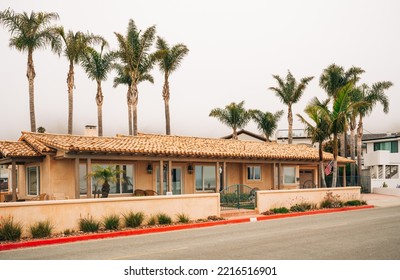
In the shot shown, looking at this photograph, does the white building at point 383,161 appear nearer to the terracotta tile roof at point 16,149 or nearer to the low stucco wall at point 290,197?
the low stucco wall at point 290,197

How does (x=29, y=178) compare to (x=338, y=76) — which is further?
(x=338, y=76)

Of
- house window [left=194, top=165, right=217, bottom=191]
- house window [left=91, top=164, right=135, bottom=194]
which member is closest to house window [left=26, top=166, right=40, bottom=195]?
house window [left=91, top=164, right=135, bottom=194]

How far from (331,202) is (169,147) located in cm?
877

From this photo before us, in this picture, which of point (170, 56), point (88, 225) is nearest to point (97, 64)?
point (170, 56)

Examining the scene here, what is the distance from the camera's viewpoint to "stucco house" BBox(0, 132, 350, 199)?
20844 mm

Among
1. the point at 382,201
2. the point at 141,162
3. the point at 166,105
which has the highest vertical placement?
the point at 166,105

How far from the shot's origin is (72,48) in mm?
→ 36719

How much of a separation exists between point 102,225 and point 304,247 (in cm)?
744

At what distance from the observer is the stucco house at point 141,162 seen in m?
20.8

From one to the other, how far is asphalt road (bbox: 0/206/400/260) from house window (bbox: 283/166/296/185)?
640 inches

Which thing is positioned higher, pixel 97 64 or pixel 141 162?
pixel 97 64

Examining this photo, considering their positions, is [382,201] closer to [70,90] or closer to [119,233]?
[119,233]
